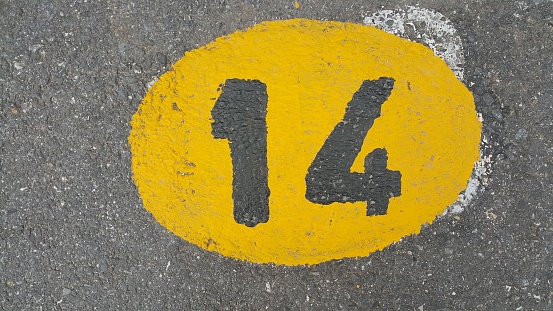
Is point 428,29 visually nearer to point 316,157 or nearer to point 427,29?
point 427,29

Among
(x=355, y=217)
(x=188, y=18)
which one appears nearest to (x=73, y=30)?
(x=188, y=18)

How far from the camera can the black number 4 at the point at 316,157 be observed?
6.32 ft

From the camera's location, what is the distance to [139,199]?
199 centimetres

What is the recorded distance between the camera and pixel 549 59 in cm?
203

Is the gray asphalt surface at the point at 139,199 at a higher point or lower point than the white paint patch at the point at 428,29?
lower

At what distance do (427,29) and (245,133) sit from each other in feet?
3.37

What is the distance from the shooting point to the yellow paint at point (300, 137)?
76.5 inches

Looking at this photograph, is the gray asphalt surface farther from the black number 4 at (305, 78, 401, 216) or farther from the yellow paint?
the black number 4 at (305, 78, 401, 216)

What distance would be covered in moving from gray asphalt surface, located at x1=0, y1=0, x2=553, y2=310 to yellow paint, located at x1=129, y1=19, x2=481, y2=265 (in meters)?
0.07

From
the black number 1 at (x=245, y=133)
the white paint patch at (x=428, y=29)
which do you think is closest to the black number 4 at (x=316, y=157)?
the black number 1 at (x=245, y=133)

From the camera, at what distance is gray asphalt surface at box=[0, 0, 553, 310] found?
1986 millimetres

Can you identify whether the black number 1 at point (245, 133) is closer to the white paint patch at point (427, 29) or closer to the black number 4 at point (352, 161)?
the black number 4 at point (352, 161)

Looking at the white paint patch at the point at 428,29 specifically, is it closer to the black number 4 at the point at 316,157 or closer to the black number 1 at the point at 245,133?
the black number 4 at the point at 316,157

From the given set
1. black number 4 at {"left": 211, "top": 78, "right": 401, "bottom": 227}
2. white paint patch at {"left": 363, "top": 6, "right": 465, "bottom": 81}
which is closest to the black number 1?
black number 4 at {"left": 211, "top": 78, "right": 401, "bottom": 227}
